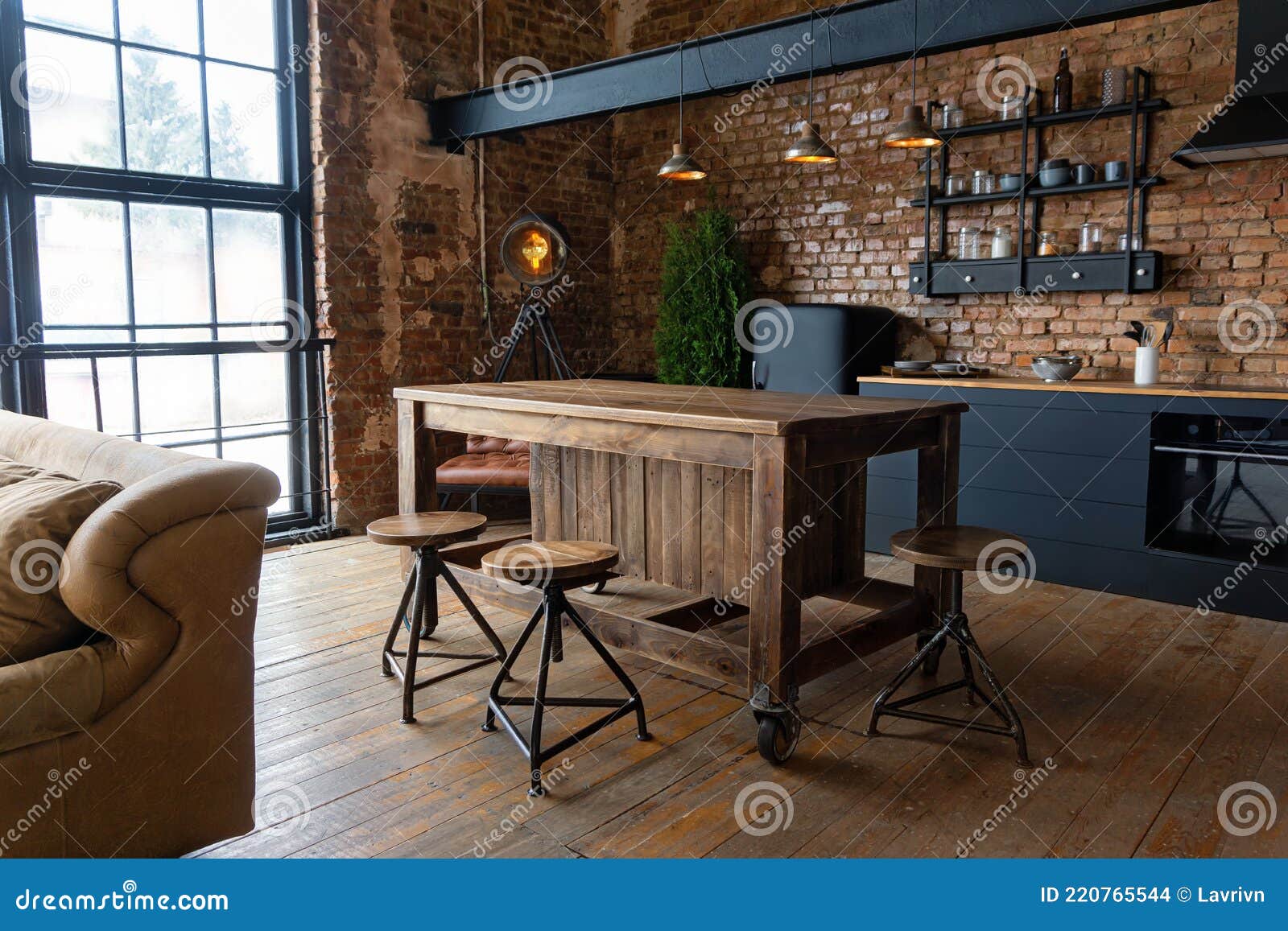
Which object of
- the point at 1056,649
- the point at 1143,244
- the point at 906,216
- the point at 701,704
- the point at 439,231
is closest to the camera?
the point at 701,704

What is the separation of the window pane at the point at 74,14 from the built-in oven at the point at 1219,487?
5140mm

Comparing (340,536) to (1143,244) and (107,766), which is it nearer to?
(107,766)

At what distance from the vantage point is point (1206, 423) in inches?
161

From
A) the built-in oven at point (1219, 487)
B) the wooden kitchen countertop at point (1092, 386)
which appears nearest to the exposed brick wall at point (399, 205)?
the wooden kitchen countertop at point (1092, 386)

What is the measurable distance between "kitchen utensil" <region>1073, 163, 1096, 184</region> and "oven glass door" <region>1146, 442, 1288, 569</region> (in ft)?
4.78

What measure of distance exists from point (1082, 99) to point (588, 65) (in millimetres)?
2518

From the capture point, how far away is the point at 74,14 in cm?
447

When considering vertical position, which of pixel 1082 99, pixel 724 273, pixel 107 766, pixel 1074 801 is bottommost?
pixel 1074 801

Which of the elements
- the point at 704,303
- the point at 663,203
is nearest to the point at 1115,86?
the point at 704,303

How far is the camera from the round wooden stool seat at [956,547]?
2.70 metres

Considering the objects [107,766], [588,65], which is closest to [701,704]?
[107,766]

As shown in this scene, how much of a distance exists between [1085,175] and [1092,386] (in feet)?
3.76

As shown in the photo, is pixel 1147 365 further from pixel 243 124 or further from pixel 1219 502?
pixel 243 124

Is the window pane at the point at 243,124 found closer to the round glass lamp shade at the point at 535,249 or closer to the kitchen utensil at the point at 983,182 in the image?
the round glass lamp shade at the point at 535,249
